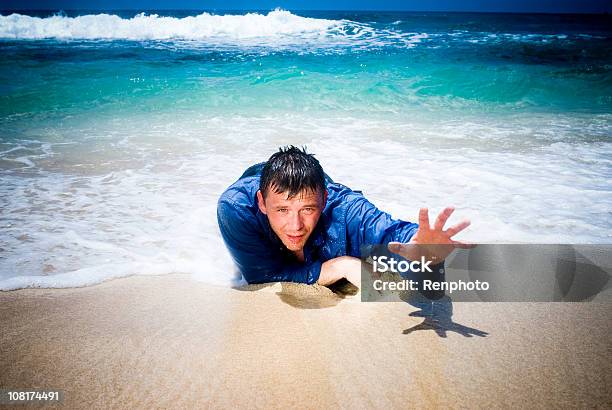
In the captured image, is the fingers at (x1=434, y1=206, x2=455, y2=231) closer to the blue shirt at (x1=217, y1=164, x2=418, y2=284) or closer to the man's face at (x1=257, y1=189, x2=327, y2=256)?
the blue shirt at (x1=217, y1=164, x2=418, y2=284)

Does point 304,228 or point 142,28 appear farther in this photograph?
point 142,28

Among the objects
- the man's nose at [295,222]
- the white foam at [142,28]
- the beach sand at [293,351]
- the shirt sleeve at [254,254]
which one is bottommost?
the beach sand at [293,351]

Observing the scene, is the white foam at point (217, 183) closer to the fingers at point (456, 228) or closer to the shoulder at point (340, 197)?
the shoulder at point (340, 197)

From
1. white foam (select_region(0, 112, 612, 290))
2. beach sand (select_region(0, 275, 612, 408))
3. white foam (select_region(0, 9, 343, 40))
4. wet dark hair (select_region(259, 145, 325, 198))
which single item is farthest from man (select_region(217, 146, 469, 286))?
white foam (select_region(0, 9, 343, 40))

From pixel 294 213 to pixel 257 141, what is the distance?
4761 millimetres

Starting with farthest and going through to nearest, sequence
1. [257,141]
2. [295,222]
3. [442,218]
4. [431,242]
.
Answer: [257,141] < [295,222] < [431,242] < [442,218]

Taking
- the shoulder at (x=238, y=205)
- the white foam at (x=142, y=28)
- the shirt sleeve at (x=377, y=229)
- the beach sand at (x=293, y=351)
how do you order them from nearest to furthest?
1. the beach sand at (x=293, y=351)
2. the shirt sleeve at (x=377, y=229)
3. the shoulder at (x=238, y=205)
4. the white foam at (x=142, y=28)

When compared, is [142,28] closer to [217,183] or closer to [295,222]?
[217,183]

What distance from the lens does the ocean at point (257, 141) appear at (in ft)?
10.7

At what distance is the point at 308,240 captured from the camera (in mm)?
2475

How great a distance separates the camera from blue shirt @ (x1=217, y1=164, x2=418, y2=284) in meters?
2.27

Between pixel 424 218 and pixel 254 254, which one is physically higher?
pixel 424 218

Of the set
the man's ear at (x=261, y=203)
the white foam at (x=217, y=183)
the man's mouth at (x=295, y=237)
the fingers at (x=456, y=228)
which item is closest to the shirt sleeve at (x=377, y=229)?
the fingers at (x=456, y=228)

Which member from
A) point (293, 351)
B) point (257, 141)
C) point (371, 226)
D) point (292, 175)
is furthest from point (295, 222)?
point (257, 141)
